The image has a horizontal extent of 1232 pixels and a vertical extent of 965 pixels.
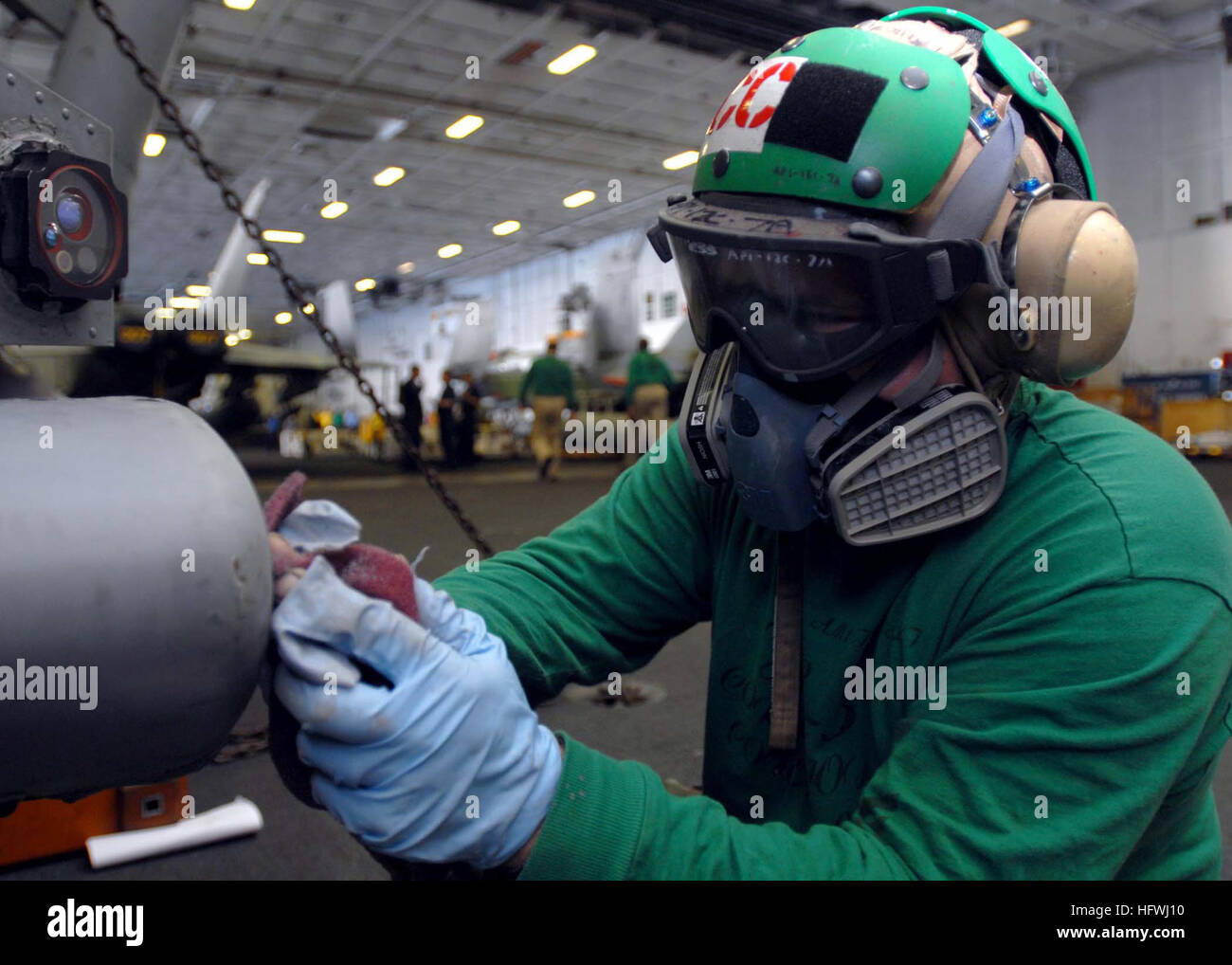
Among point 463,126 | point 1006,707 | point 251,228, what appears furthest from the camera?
point 463,126

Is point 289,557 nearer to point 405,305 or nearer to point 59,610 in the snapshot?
point 59,610

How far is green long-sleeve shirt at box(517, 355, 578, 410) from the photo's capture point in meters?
11.5

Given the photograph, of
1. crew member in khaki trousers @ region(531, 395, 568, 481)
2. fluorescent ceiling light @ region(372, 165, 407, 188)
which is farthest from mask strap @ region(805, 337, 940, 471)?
fluorescent ceiling light @ region(372, 165, 407, 188)

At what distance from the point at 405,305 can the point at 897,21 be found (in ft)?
116

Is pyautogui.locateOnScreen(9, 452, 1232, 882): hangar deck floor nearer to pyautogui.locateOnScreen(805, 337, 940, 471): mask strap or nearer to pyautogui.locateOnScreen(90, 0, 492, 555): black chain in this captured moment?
pyautogui.locateOnScreen(90, 0, 492, 555): black chain

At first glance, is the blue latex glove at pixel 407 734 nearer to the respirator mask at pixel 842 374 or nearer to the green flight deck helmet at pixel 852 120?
the respirator mask at pixel 842 374

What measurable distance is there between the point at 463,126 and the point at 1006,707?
651 inches

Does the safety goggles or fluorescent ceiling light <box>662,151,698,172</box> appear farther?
fluorescent ceiling light <box>662,151,698,172</box>

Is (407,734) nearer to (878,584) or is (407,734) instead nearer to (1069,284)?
(878,584)

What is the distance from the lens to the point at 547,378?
37.9 ft

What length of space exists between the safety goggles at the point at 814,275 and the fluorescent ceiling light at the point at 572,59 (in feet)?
42.3

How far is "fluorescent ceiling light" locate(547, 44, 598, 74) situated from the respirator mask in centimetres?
1294

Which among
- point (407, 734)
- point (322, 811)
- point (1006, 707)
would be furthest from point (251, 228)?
point (1006, 707)
